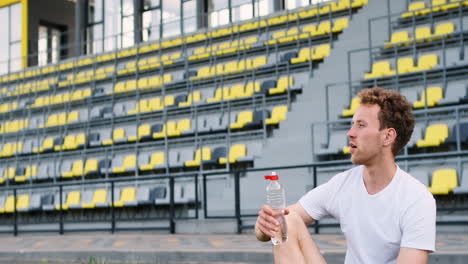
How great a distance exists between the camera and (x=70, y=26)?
30031mm

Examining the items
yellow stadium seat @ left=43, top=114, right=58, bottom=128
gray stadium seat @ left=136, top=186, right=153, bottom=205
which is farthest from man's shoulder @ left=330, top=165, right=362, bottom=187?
yellow stadium seat @ left=43, top=114, right=58, bottom=128

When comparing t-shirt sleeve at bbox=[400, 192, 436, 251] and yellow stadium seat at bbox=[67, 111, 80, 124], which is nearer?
t-shirt sleeve at bbox=[400, 192, 436, 251]

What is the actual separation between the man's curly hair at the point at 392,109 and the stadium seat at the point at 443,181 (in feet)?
20.6

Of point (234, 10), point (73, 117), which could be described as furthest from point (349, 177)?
point (234, 10)

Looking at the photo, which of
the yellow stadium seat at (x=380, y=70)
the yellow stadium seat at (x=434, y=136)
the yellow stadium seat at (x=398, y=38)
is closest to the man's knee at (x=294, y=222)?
Result: the yellow stadium seat at (x=434, y=136)

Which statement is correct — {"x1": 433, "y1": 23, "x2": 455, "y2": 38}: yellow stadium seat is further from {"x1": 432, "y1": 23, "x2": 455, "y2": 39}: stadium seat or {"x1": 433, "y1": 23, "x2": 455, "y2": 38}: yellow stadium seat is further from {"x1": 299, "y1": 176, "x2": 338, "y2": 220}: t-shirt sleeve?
{"x1": 299, "y1": 176, "x2": 338, "y2": 220}: t-shirt sleeve

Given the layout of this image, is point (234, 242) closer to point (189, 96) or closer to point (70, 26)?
point (189, 96)

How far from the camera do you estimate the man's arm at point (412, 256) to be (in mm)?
2750

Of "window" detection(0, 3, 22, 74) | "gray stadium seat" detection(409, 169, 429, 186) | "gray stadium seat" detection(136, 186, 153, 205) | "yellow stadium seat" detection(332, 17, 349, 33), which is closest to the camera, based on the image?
"gray stadium seat" detection(409, 169, 429, 186)

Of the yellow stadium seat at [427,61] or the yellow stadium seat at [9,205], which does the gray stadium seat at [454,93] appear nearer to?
the yellow stadium seat at [427,61]

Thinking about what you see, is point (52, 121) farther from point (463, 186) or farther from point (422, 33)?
point (463, 186)

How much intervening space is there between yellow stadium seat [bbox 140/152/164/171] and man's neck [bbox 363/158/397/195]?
36.8 feet

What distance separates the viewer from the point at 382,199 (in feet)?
9.77

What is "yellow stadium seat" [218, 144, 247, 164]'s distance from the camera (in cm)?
1279
